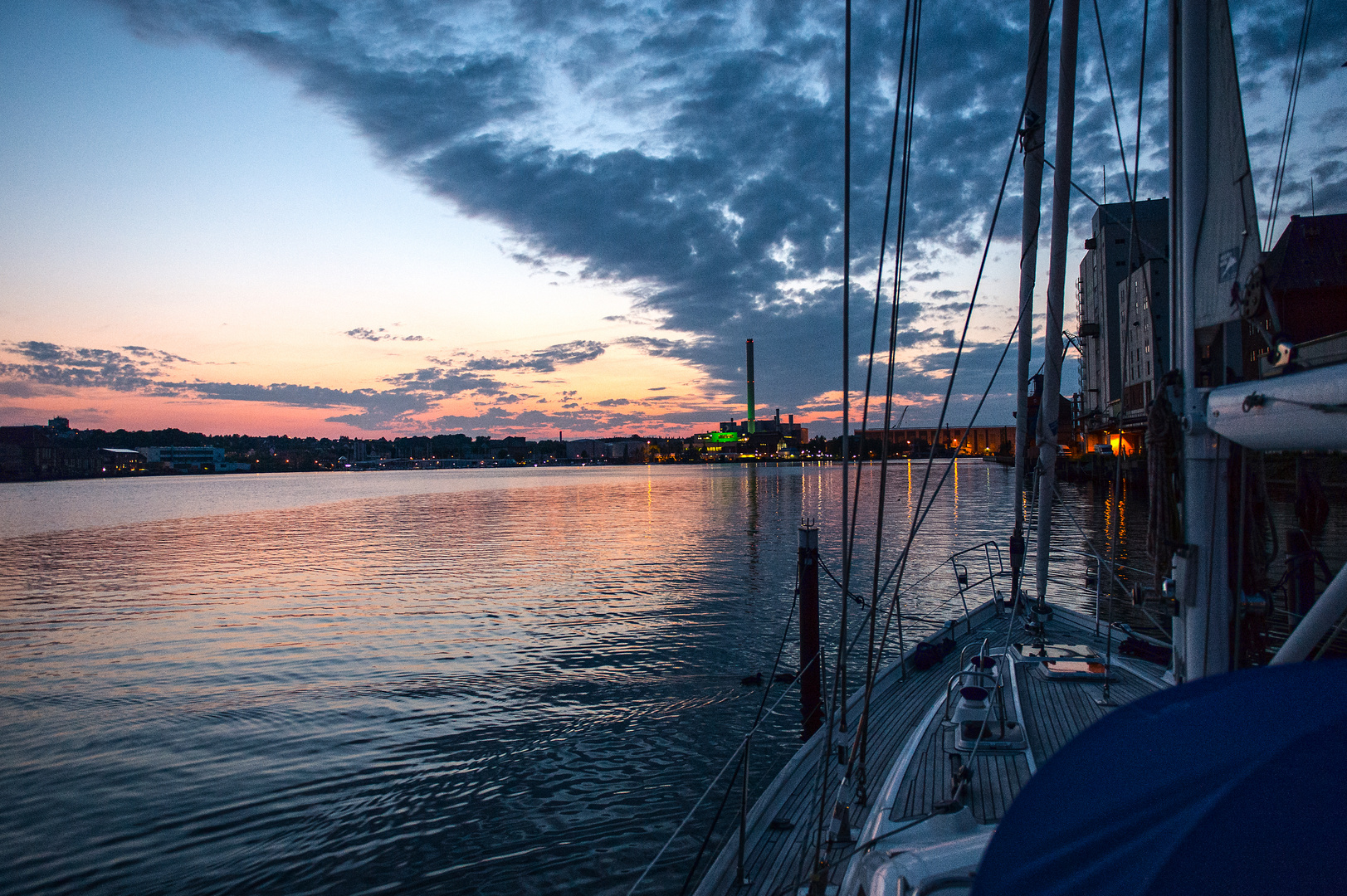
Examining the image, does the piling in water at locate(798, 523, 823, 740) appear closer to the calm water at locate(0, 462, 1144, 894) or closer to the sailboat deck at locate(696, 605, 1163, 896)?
the calm water at locate(0, 462, 1144, 894)

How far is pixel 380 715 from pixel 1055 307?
13108mm

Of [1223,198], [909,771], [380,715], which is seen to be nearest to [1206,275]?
[1223,198]

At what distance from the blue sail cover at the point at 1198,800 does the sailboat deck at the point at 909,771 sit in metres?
3.21

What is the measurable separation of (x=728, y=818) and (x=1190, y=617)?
6371mm

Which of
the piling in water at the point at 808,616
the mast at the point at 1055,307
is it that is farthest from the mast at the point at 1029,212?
the piling in water at the point at 808,616

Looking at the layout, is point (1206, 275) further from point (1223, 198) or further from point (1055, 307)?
point (1055, 307)

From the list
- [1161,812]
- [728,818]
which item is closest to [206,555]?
[728,818]

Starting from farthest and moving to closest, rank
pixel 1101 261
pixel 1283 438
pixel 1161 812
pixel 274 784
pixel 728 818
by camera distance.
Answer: pixel 1101 261 → pixel 274 784 → pixel 728 818 → pixel 1283 438 → pixel 1161 812

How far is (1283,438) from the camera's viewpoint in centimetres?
350

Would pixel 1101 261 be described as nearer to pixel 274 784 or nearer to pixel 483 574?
pixel 483 574

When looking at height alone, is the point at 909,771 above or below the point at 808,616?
below

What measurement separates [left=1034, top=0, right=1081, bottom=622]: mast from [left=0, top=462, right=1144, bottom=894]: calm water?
527 centimetres

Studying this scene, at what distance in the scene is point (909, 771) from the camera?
6.22m

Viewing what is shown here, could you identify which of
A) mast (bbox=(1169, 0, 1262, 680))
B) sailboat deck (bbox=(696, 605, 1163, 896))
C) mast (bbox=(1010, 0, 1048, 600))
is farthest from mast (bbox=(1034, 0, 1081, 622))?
mast (bbox=(1169, 0, 1262, 680))
